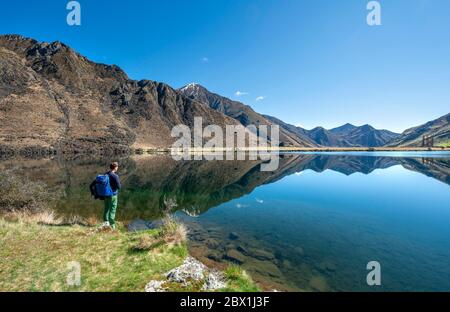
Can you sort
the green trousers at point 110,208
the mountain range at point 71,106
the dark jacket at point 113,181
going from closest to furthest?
the dark jacket at point 113,181 → the green trousers at point 110,208 → the mountain range at point 71,106

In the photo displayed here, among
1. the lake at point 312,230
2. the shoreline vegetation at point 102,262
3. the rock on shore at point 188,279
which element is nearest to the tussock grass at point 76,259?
the shoreline vegetation at point 102,262

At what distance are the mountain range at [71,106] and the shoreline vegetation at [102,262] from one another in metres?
100

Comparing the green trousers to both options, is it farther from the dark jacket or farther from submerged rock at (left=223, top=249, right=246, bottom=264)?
submerged rock at (left=223, top=249, right=246, bottom=264)

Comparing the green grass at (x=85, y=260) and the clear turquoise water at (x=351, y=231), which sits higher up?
the green grass at (x=85, y=260)

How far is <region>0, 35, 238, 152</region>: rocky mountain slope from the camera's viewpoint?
106 m

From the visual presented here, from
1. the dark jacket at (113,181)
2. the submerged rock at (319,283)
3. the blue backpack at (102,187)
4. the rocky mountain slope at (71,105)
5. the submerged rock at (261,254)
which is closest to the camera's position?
the submerged rock at (319,283)

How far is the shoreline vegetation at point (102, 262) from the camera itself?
700 cm

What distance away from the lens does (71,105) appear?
449ft

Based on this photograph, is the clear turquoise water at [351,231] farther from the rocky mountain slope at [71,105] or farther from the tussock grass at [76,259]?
the rocky mountain slope at [71,105]

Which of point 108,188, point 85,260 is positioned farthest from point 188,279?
point 108,188

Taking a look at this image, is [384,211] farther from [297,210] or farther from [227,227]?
[227,227]

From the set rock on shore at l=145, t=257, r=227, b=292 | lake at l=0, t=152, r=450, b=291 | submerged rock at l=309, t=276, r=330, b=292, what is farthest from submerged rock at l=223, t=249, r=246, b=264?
rock on shore at l=145, t=257, r=227, b=292

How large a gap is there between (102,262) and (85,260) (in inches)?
23.0

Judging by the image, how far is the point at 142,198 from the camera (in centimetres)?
2638
